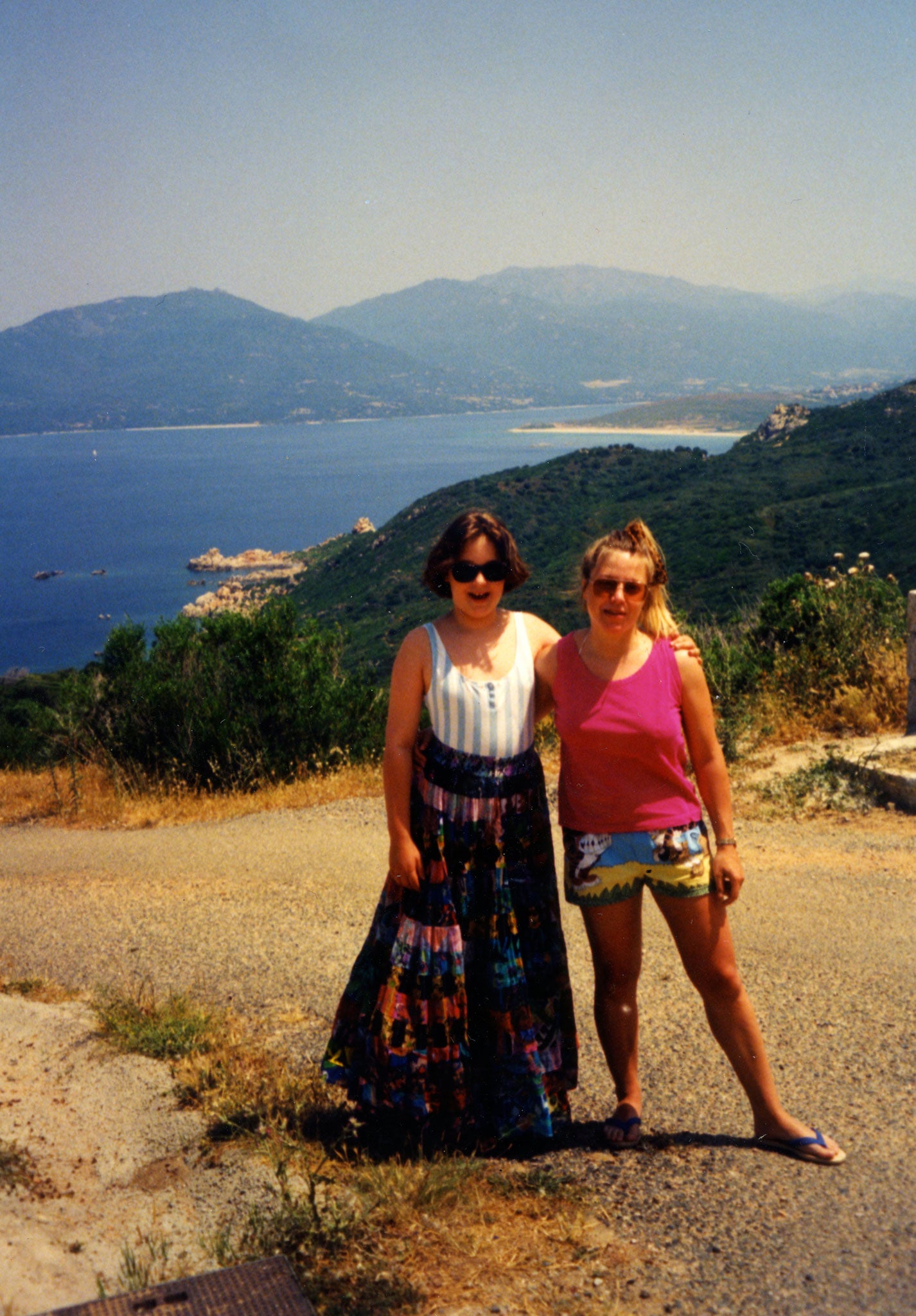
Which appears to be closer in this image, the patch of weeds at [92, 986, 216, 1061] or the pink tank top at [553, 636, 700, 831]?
the pink tank top at [553, 636, 700, 831]

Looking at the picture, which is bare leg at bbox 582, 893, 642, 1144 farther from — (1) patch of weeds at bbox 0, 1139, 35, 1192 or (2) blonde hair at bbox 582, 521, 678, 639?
(1) patch of weeds at bbox 0, 1139, 35, 1192

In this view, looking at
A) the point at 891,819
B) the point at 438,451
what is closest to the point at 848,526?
the point at 891,819

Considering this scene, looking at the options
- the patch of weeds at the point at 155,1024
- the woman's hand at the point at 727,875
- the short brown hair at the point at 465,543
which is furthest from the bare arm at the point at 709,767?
the patch of weeds at the point at 155,1024

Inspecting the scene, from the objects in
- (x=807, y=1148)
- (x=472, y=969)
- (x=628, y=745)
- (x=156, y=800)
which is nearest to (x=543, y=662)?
(x=628, y=745)

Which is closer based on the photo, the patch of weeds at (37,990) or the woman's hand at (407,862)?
the woman's hand at (407,862)

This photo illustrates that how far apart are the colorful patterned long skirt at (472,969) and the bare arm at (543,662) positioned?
149mm

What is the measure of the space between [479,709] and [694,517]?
41.5m

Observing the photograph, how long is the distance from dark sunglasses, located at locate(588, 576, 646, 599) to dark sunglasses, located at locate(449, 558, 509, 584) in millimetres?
260

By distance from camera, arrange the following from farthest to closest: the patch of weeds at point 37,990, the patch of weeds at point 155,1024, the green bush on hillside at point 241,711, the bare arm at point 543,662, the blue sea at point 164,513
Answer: the blue sea at point 164,513
the green bush on hillside at point 241,711
the patch of weeds at point 37,990
the patch of weeds at point 155,1024
the bare arm at point 543,662

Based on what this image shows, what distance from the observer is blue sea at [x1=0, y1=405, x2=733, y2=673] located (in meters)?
81.9

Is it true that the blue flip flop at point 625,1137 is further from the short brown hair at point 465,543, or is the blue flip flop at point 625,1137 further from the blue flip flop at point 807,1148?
the short brown hair at point 465,543

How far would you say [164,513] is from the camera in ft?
443

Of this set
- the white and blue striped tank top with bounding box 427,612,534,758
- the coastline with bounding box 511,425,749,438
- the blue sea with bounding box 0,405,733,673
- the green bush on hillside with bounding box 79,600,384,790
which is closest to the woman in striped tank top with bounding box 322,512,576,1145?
the white and blue striped tank top with bounding box 427,612,534,758

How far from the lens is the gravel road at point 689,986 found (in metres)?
2.36
